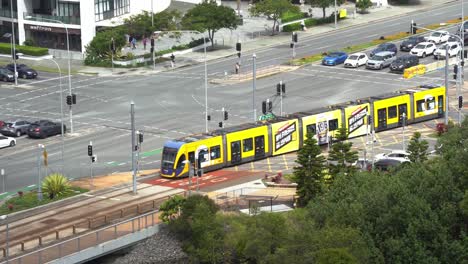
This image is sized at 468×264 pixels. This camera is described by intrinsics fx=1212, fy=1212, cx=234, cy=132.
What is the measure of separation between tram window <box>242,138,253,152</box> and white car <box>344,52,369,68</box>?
38637 millimetres

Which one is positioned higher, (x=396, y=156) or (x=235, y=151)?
(x=235, y=151)

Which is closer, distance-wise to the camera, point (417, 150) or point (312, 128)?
point (417, 150)

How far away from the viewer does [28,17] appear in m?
146

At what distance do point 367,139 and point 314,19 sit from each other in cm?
6131

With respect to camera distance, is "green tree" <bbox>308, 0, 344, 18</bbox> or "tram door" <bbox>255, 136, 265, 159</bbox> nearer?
"tram door" <bbox>255, 136, 265, 159</bbox>

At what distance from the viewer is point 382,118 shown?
102312mm

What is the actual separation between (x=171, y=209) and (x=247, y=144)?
1661 centimetres

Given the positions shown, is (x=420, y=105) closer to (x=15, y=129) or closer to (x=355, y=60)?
(x=355, y=60)

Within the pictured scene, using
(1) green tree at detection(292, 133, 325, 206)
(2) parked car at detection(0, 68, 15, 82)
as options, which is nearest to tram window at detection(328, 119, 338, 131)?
(1) green tree at detection(292, 133, 325, 206)

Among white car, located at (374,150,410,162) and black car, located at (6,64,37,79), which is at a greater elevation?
black car, located at (6,64,37,79)

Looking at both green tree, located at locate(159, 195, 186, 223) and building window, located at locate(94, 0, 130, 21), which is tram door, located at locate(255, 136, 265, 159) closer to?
green tree, located at locate(159, 195, 186, 223)

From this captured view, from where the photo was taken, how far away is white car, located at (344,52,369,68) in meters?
129

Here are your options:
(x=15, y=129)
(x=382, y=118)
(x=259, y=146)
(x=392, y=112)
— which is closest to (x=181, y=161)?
(x=259, y=146)

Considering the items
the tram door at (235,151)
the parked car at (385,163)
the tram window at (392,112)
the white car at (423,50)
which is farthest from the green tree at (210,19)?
the parked car at (385,163)
